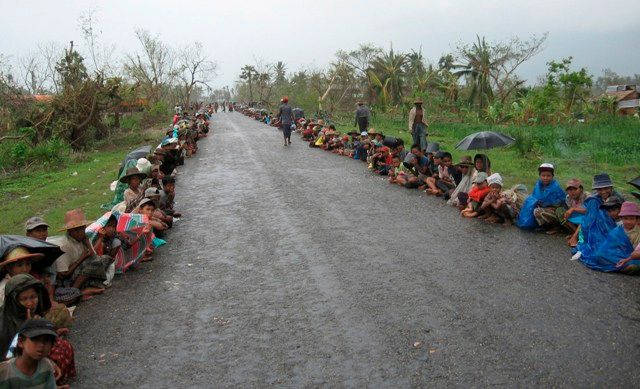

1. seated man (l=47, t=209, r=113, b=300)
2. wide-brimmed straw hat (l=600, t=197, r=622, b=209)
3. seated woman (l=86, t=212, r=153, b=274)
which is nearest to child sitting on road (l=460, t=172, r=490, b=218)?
wide-brimmed straw hat (l=600, t=197, r=622, b=209)

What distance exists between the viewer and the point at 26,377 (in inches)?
136

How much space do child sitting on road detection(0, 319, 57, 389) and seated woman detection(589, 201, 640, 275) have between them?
18.0 feet

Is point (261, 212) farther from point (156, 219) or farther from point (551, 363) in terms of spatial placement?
point (551, 363)

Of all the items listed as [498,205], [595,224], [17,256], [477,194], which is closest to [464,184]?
[477,194]

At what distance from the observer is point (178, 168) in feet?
51.0

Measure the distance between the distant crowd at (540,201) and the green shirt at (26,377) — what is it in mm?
5455

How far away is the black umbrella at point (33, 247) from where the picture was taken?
4781 millimetres

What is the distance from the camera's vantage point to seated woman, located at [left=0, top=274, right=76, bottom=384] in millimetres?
4078

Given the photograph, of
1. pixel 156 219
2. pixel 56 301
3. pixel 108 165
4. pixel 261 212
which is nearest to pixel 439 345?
pixel 56 301

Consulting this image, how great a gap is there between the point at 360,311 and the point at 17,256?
10.2 feet

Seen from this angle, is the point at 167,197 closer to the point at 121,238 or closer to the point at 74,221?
the point at 121,238

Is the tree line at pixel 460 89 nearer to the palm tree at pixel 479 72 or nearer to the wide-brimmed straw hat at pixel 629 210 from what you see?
the palm tree at pixel 479 72

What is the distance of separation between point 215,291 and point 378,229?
3122mm

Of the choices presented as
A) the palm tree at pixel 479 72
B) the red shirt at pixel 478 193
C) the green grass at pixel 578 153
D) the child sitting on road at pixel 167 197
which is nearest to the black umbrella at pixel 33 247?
the child sitting on road at pixel 167 197
